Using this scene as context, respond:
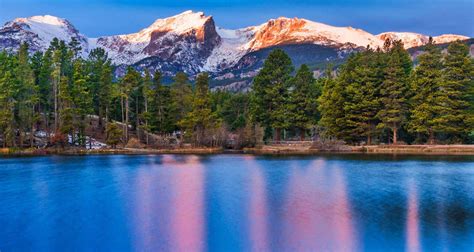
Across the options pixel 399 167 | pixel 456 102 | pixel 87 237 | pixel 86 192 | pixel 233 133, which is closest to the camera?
pixel 87 237

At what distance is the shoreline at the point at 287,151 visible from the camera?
193ft

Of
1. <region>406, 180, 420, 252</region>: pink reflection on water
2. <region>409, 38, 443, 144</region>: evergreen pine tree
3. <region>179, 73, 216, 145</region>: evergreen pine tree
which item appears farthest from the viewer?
<region>179, 73, 216, 145</region>: evergreen pine tree

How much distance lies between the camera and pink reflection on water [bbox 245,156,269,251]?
17.7 meters

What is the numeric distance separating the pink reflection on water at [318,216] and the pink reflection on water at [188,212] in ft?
11.8

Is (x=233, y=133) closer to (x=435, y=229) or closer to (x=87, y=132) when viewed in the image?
(x=87, y=132)

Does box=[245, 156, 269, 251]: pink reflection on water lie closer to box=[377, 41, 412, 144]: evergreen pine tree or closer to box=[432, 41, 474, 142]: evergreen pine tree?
box=[377, 41, 412, 144]: evergreen pine tree

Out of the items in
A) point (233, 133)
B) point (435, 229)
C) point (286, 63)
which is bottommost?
point (435, 229)

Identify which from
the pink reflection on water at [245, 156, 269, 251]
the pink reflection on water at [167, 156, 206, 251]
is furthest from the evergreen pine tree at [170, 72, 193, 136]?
the pink reflection on water at [245, 156, 269, 251]

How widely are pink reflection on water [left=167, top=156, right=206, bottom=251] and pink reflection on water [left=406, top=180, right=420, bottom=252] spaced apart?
25.0 feet

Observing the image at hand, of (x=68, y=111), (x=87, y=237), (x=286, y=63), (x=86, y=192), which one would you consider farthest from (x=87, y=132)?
(x=87, y=237)

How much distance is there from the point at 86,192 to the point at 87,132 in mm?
49492

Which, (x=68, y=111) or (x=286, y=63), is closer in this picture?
(x=68, y=111)

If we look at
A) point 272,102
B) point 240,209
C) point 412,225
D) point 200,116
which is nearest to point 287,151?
point 272,102

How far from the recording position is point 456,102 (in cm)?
6050
